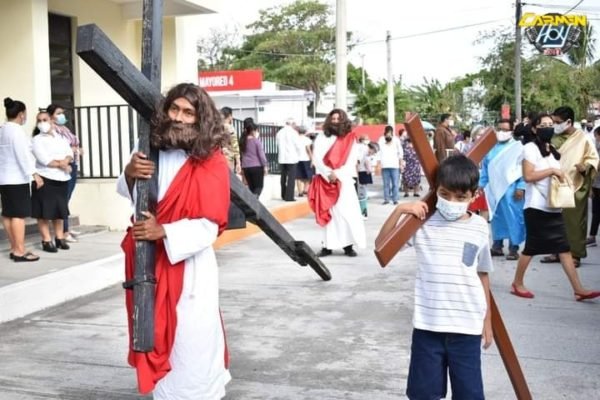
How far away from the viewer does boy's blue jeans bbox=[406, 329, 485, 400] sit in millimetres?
3250

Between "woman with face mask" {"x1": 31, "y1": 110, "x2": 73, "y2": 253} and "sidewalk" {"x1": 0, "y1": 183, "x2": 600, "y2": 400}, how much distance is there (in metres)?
1.20

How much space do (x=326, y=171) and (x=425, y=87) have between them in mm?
38413

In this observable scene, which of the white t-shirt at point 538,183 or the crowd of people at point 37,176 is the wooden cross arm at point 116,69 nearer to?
the white t-shirt at point 538,183

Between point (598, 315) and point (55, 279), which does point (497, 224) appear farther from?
point (55, 279)

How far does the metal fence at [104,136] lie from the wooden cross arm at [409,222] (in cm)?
699

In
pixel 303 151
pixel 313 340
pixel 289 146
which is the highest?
pixel 289 146

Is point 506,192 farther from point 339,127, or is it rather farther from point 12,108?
point 12,108

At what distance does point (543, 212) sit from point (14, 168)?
200 inches

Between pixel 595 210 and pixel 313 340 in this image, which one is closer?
pixel 313 340

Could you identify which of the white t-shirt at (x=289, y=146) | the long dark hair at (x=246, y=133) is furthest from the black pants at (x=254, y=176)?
the white t-shirt at (x=289, y=146)

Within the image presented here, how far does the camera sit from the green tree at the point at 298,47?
51.8 m

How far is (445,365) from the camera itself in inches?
131

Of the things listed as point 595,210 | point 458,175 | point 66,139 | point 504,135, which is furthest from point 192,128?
point 595,210

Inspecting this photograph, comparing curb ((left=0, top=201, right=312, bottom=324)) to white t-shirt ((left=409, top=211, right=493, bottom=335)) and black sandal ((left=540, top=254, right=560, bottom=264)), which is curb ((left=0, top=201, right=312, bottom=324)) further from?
black sandal ((left=540, top=254, right=560, bottom=264))
